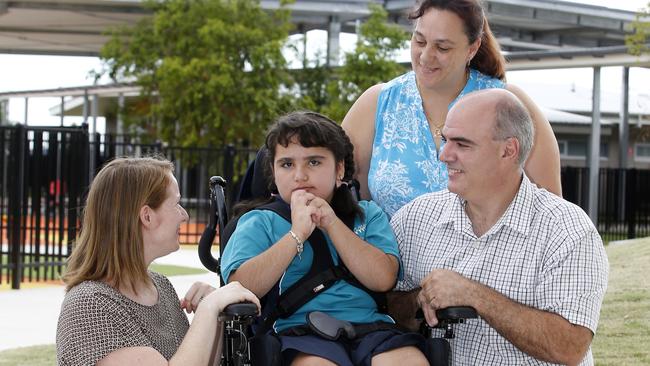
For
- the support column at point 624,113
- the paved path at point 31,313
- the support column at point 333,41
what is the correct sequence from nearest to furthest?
the paved path at point 31,313
the support column at point 333,41
the support column at point 624,113

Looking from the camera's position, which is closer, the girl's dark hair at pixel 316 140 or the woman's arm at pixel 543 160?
the girl's dark hair at pixel 316 140

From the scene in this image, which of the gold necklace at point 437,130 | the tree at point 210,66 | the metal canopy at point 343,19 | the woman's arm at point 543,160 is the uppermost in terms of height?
the metal canopy at point 343,19

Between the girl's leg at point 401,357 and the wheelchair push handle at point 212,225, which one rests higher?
the wheelchair push handle at point 212,225

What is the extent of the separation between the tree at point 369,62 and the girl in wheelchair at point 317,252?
18.9m

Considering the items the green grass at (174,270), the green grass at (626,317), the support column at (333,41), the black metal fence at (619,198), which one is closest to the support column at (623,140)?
the black metal fence at (619,198)

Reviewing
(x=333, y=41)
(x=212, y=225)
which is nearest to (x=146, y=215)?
(x=212, y=225)

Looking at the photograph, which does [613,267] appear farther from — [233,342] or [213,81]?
[213,81]

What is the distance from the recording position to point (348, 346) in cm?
365

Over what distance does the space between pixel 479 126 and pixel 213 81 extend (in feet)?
62.9

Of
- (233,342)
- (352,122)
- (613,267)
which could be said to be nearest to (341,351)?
(233,342)

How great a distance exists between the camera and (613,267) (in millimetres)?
12578

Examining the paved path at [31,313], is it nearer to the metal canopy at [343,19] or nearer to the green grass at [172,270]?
the green grass at [172,270]

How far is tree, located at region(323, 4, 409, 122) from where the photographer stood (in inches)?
904

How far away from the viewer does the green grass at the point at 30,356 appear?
25.0 feet
